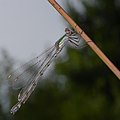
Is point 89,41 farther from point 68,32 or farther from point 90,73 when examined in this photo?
point 90,73

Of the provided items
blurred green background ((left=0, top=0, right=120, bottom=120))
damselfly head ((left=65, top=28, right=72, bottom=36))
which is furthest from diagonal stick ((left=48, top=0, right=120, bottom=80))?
blurred green background ((left=0, top=0, right=120, bottom=120))

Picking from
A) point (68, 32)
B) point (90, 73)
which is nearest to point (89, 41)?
point (68, 32)

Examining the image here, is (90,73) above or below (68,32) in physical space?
below

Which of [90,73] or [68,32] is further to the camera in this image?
[90,73]

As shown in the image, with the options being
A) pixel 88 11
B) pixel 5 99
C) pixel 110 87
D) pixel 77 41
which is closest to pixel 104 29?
pixel 88 11

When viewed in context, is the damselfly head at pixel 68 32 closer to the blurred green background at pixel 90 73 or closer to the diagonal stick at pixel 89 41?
the diagonal stick at pixel 89 41

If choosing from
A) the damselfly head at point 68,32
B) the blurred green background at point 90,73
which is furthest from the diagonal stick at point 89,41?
the blurred green background at point 90,73

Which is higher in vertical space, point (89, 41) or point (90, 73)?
point (89, 41)

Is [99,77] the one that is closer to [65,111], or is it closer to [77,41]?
[65,111]
